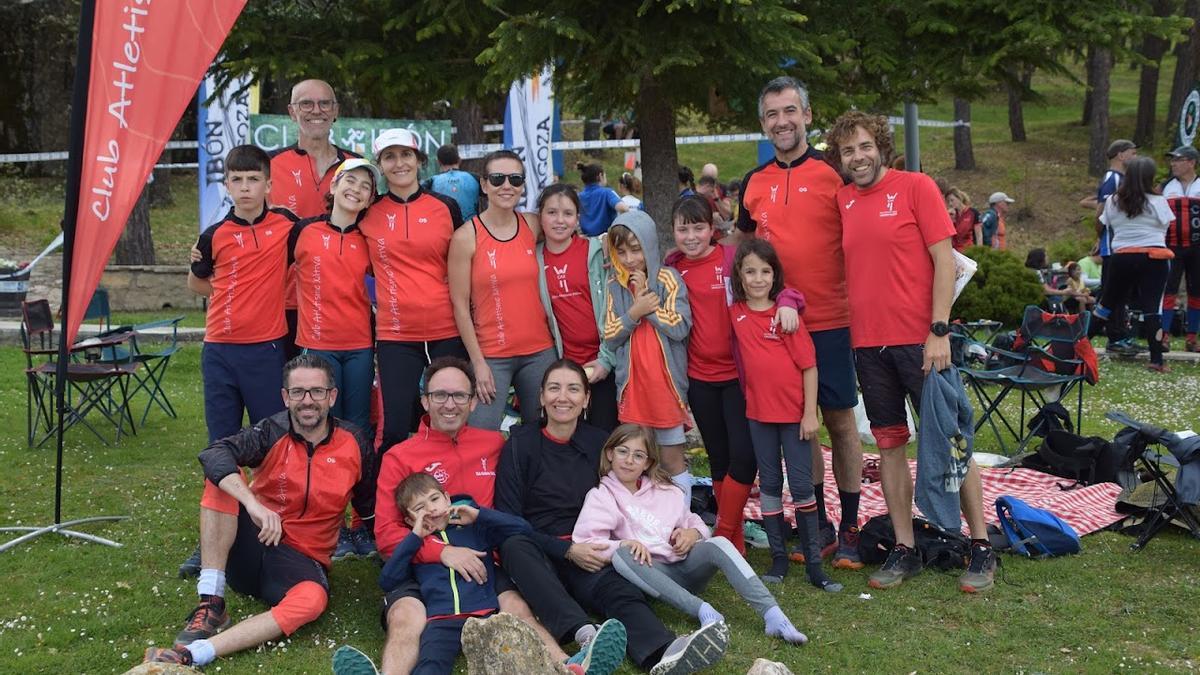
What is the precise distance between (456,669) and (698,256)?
228cm

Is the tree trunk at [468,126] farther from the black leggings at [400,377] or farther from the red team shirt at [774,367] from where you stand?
the red team shirt at [774,367]

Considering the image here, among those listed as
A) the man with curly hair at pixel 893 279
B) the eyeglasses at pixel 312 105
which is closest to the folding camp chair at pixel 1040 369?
the man with curly hair at pixel 893 279

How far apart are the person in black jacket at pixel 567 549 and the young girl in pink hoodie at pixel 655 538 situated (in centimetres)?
9

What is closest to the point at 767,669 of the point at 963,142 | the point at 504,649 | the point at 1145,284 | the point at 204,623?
the point at 504,649

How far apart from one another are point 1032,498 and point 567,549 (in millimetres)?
3282

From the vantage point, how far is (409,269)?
5.51m

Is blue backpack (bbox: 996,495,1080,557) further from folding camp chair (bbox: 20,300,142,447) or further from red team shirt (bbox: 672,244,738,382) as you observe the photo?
folding camp chair (bbox: 20,300,142,447)

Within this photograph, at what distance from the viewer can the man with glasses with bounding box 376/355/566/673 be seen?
4.76 m

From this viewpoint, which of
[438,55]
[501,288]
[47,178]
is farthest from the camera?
[47,178]

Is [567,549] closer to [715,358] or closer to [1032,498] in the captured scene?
[715,358]

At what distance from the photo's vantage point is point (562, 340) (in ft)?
18.9

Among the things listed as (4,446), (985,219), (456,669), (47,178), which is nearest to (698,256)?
(456,669)

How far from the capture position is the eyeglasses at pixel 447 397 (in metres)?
5.05

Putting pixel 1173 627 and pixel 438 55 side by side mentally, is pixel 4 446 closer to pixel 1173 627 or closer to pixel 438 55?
pixel 438 55
